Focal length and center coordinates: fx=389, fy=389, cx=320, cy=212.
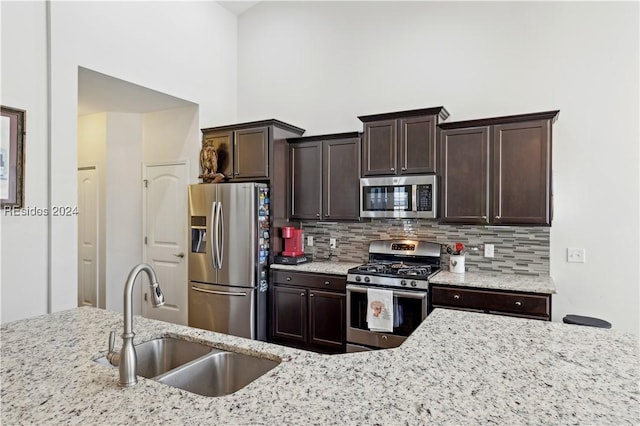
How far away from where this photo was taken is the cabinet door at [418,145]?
3633 mm

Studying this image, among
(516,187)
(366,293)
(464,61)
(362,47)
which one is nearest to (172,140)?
(362,47)

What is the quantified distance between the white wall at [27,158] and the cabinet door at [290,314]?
80.4 inches

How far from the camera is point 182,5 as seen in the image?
4395mm

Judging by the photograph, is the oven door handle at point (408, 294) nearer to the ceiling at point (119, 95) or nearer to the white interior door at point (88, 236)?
the ceiling at point (119, 95)

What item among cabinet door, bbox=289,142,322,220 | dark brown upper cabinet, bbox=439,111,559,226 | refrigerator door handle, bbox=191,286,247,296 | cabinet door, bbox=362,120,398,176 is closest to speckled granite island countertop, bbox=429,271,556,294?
dark brown upper cabinet, bbox=439,111,559,226

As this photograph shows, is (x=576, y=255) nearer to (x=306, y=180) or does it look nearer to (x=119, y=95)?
(x=306, y=180)

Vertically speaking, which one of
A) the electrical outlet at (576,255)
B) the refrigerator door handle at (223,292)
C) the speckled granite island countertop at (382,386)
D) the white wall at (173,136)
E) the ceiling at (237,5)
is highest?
the ceiling at (237,5)

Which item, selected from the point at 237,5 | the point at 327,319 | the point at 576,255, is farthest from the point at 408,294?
the point at 237,5

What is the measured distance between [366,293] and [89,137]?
4327 mm

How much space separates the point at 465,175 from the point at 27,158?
362 centimetres

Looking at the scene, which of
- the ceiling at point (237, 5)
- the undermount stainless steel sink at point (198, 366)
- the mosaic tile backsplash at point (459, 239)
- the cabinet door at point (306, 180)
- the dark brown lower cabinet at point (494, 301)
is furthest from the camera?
the ceiling at point (237, 5)

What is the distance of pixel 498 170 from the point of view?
339 cm

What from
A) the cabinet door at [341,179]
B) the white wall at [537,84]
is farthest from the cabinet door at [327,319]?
the white wall at [537,84]

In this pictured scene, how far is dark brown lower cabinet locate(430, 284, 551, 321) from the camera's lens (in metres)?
2.98
